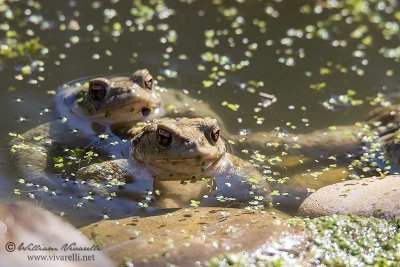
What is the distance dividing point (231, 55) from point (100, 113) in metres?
2.38

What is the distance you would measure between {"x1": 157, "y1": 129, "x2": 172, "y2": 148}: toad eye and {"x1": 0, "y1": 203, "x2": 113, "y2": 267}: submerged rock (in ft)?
4.85

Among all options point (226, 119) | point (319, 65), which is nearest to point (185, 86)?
point (226, 119)

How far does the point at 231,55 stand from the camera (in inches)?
380

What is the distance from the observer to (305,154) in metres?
7.73

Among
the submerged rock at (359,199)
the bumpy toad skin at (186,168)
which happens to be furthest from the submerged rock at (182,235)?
the bumpy toad skin at (186,168)

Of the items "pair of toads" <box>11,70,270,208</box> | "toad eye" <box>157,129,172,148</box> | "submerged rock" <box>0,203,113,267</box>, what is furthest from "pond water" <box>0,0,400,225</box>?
"submerged rock" <box>0,203,113,267</box>

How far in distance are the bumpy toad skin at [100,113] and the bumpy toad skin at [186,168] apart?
518 millimetres

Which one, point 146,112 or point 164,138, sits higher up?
point 164,138

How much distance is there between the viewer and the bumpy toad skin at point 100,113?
750 cm

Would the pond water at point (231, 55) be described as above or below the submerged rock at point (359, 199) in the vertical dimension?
below

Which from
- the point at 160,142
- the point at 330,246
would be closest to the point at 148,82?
the point at 160,142

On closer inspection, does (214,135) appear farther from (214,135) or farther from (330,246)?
(330,246)

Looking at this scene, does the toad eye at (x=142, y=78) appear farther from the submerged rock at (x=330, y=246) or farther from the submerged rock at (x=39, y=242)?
the submerged rock at (x=330, y=246)

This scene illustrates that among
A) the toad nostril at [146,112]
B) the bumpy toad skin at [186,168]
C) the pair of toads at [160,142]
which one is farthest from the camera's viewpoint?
the toad nostril at [146,112]
